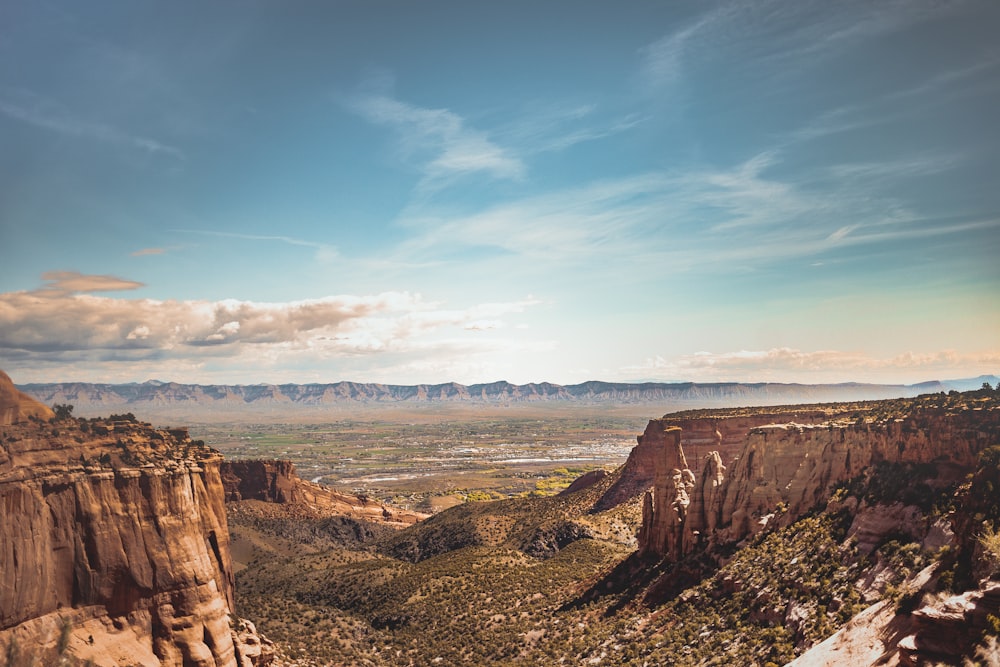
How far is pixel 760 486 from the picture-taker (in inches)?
2002

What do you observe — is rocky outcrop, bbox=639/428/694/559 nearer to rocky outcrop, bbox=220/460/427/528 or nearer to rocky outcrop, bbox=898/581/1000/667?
rocky outcrop, bbox=898/581/1000/667

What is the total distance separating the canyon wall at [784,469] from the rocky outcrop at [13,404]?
148 ft

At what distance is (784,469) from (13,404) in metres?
49.4

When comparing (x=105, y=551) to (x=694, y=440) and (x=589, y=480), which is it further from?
(x=589, y=480)

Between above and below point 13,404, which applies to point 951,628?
below

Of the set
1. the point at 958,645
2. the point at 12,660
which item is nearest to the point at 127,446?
the point at 12,660

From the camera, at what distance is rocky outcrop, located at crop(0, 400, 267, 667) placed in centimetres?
2777

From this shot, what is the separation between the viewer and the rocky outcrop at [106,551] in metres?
27.8

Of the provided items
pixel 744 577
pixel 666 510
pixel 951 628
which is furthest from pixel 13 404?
pixel 666 510

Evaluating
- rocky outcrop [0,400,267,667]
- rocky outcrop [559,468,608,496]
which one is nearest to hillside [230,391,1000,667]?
rocky outcrop [0,400,267,667]

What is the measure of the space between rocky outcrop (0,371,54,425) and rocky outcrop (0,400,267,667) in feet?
1.53

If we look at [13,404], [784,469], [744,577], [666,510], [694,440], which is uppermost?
[13,404]

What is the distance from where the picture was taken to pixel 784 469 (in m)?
51.2

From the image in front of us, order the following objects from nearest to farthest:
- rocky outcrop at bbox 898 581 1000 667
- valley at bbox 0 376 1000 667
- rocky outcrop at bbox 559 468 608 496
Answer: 1. rocky outcrop at bbox 898 581 1000 667
2. valley at bbox 0 376 1000 667
3. rocky outcrop at bbox 559 468 608 496
